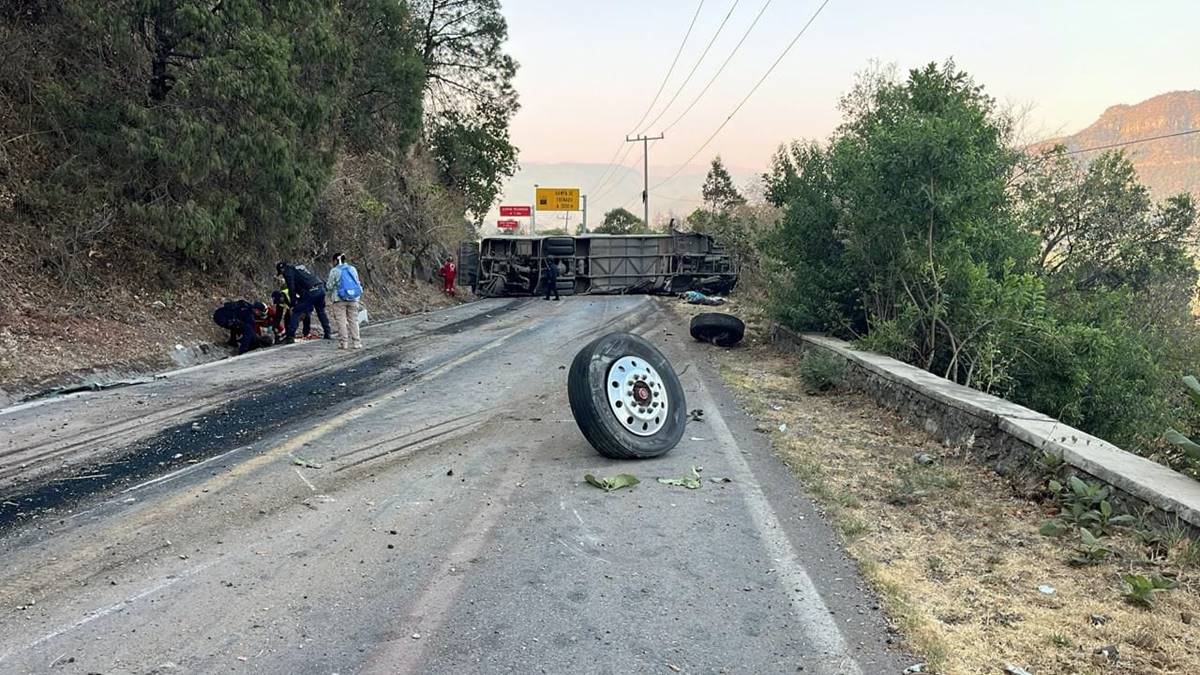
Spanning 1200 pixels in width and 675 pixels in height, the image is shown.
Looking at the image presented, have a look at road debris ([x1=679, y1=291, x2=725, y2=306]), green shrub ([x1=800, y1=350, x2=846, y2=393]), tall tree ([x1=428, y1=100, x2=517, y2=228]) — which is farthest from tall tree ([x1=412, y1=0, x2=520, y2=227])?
green shrub ([x1=800, y1=350, x2=846, y2=393])

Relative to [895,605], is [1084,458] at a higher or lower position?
higher

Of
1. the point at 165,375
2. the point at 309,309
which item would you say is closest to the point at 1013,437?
the point at 165,375

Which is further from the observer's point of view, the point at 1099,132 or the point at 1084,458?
the point at 1099,132

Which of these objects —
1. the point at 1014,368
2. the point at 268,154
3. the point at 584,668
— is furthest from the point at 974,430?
the point at 268,154

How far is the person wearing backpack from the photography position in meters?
12.5

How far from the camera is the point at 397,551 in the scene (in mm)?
4141

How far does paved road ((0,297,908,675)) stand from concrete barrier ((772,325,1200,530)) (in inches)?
63.4

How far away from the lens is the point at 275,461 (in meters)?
5.77

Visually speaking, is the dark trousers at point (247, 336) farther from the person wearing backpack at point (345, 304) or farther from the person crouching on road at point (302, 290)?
the person wearing backpack at point (345, 304)

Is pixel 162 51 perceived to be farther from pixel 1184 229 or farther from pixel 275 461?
pixel 1184 229

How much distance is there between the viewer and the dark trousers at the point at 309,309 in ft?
43.7

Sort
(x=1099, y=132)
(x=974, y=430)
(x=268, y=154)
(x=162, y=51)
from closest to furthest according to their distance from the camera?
(x=974, y=430) < (x=162, y=51) < (x=268, y=154) < (x=1099, y=132)

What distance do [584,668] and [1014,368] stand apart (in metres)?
8.01

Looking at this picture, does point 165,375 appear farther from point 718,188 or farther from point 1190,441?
point 718,188
